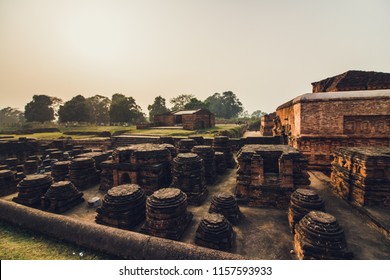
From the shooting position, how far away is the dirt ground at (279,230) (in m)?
4.06

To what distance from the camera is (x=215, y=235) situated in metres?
4.27

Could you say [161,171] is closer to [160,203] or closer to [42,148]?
[160,203]

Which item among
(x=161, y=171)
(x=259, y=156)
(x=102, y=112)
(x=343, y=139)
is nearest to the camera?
(x=259, y=156)

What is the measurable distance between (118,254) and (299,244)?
12.4 ft

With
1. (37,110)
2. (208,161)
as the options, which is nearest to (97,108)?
(37,110)

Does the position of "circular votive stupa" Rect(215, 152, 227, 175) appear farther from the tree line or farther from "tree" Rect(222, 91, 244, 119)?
"tree" Rect(222, 91, 244, 119)

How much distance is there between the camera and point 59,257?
3.72 metres

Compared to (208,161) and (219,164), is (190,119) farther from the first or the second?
(208,161)

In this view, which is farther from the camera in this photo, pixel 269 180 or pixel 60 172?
pixel 60 172

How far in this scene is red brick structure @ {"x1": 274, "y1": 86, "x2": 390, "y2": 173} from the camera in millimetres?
8664

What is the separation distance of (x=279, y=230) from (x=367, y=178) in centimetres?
317

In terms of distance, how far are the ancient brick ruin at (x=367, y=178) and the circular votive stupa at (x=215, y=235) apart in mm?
4455

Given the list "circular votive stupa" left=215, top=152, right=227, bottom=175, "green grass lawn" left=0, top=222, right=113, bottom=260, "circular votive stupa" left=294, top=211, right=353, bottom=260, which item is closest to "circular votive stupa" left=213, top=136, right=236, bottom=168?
"circular votive stupa" left=215, top=152, right=227, bottom=175
